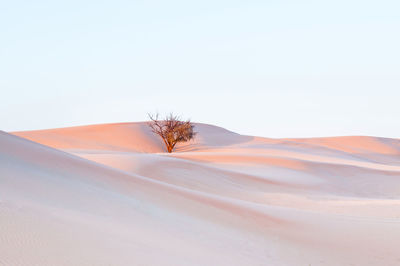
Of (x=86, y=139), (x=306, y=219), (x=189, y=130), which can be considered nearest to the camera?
(x=306, y=219)

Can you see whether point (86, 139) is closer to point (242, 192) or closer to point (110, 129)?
point (110, 129)

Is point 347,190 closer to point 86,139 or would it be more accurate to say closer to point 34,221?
point 34,221

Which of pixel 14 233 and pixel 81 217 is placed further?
pixel 81 217

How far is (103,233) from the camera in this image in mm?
5016

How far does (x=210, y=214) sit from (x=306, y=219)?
7.58 feet

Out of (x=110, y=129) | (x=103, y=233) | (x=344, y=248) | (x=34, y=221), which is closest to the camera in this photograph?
(x=34, y=221)

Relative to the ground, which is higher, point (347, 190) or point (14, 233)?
point (14, 233)

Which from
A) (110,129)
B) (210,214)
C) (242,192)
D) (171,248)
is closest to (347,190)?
(242,192)

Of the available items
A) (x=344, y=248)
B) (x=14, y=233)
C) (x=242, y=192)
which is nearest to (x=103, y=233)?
(x=14, y=233)

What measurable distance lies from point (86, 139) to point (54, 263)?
135 ft

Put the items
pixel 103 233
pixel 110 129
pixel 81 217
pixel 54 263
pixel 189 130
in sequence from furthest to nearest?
pixel 110 129 < pixel 189 130 < pixel 81 217 < pixel 103 233 < pixel 54 263

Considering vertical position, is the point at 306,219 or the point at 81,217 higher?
the point at 81,217

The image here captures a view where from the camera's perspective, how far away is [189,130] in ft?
127

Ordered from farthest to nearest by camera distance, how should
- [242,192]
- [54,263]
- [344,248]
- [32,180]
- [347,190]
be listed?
[347,190]
[242,192]
[344,248]
[32,180]
[54,263]
